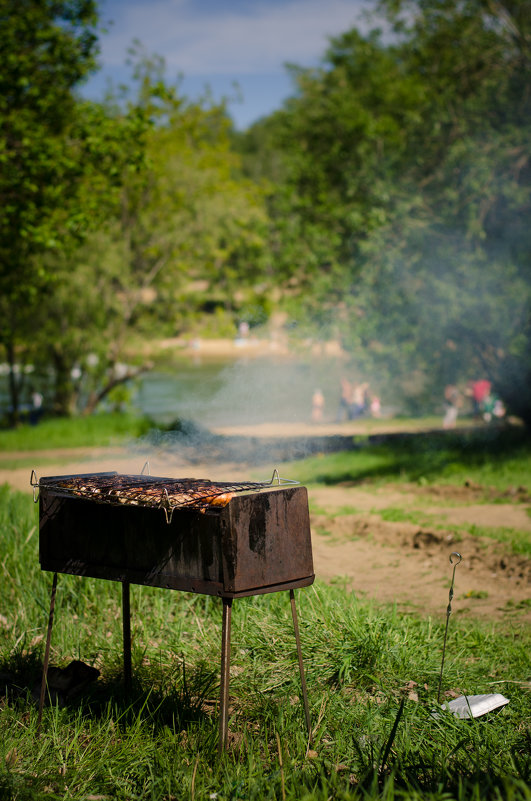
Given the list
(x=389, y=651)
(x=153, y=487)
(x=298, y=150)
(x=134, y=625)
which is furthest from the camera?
(x=298, y=150)

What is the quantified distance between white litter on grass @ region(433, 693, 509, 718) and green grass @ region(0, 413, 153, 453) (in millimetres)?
13859

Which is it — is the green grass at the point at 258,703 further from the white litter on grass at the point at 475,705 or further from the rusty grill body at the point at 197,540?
the rusty grill body at the point at 197,540

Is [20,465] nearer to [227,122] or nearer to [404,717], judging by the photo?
[404,717]

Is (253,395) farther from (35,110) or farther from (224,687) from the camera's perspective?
(224,687)

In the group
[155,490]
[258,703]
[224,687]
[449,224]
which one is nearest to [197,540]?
[155,490]

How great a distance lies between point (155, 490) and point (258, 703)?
4.17 feet

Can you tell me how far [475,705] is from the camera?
3.76 meters

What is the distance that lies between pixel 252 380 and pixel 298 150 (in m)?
7.69

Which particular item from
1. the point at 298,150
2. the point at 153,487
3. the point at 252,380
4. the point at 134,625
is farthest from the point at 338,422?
the point at 153,487

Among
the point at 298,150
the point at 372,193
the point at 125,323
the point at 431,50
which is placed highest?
the point at 431,50

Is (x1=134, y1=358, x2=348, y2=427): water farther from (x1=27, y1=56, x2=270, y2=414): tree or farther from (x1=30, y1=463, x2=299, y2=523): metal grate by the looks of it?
(x1=30, y1=463, x2=299, y2=523): metal grate

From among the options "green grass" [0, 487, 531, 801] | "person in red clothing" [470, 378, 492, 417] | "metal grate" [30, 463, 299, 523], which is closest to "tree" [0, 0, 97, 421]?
"green grass" [0, 487, 531, 801]

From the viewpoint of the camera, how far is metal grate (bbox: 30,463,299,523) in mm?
3250

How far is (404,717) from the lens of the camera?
3.61 m
